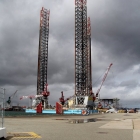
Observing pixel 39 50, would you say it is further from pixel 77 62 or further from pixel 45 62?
pixel 77 62

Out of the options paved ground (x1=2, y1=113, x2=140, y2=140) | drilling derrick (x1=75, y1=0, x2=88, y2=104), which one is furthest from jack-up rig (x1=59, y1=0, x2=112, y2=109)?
paved ground (x1=2, y1=113, x2=140, y2=140)

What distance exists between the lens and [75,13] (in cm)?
12094

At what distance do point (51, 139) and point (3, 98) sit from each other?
372 centimetres

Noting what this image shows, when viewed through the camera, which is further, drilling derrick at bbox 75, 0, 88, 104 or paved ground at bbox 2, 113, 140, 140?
drilling derrick at bbox 75, 0, 88, 104

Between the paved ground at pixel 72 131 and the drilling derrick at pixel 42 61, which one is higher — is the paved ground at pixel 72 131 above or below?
below

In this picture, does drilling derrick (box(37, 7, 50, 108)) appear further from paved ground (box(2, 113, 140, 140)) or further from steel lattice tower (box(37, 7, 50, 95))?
paved ground (box(2, 113, 140, 140))

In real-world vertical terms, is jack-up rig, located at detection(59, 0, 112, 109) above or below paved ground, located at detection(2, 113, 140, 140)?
above

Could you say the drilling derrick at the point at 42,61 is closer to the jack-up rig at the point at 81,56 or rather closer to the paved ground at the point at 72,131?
the jack-up rig at the point at 81,56

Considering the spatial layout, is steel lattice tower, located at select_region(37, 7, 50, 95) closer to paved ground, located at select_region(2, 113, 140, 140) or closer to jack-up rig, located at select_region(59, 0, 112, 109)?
jack-up rig, located at select_region(59, 0, 112, 109)

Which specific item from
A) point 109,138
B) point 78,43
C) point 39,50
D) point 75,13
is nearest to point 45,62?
point 39,50

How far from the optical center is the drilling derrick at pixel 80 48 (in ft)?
393

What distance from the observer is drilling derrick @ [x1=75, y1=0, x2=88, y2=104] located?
11969cm

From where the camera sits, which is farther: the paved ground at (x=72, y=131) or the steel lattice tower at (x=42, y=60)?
the steel lattice tower at (x=42, y=60)

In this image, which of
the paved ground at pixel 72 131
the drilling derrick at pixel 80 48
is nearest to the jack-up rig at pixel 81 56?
the drilling derrick at pixel 80 48
